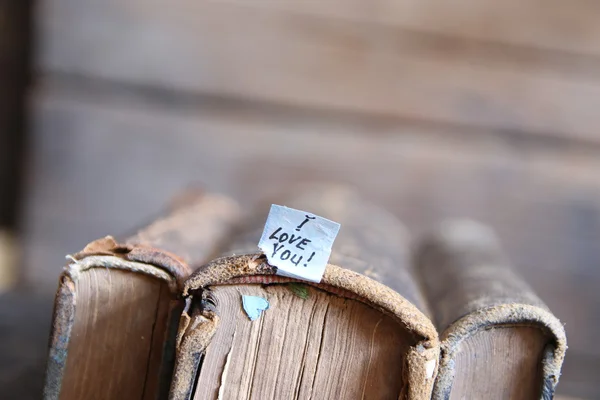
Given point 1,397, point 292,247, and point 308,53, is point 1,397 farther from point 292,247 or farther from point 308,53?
point 308,53

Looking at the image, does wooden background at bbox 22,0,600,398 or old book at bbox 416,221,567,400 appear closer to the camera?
old book at bbox 416,221,567,400

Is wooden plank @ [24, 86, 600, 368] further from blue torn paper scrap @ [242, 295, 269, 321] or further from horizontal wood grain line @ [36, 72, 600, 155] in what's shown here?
blue torn paper scrap @ [242, 295, 269, 321]

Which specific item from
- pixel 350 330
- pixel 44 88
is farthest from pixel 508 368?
pixel 44 88

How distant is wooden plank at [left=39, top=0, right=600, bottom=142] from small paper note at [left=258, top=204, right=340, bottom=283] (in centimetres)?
122

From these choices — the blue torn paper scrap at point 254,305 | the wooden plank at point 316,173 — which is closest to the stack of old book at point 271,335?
the blue torn paper scrap at point 254,305

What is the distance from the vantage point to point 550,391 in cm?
75

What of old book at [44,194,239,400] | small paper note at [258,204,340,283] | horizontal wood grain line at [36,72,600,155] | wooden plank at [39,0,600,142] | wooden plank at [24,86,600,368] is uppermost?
wooden plank at [39,0,600,142]

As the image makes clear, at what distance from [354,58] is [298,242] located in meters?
1.27

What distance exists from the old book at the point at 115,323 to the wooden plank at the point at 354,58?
46.6 inches

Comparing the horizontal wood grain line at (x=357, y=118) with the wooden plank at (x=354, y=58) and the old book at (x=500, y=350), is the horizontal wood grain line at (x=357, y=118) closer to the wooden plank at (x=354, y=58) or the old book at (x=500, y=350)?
the wooden plank at (x=354, y=58)

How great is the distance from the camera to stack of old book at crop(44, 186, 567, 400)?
703mm

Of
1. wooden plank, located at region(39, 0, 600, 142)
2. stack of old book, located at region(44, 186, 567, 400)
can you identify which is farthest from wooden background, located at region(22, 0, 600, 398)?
→ stack of old book, located at region(44, 186, 567, 400)

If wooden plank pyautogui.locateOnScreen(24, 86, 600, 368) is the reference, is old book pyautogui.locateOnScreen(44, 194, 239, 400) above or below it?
below

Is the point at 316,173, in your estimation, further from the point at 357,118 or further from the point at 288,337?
the point at 288,337
